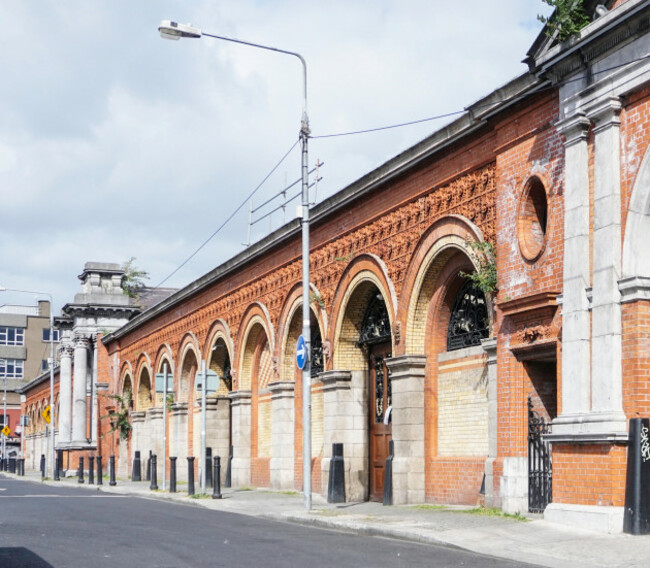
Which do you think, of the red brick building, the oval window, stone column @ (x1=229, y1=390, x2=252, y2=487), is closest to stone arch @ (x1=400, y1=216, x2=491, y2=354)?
the red brick building

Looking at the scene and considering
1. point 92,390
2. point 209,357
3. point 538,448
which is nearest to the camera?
point 538,448

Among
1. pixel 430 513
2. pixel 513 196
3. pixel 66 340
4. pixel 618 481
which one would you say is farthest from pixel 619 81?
pixel 66 340

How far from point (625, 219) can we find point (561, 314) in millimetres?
1868

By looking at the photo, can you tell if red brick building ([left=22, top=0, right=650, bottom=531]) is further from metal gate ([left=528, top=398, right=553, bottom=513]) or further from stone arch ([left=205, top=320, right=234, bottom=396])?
stone arch ([left=205, top=320, right=234, bottom=396])

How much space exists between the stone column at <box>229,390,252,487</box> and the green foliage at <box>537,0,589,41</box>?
58.4 ft

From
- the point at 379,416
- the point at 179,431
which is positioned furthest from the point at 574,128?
the point at 179,431

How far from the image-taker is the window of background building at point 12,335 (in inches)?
4272

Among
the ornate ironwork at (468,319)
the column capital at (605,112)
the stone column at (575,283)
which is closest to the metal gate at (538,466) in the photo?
the stone column at (575,283)

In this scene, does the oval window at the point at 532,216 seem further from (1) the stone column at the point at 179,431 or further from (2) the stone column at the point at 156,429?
(2) the stone column at the point at 156,429

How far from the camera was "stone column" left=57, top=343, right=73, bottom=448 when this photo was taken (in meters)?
54.0

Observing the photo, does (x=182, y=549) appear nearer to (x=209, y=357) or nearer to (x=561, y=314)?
(x=561, y=314)

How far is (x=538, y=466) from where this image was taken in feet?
52.3

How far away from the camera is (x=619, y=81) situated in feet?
46.0

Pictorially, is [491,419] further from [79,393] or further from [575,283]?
[79,393]
